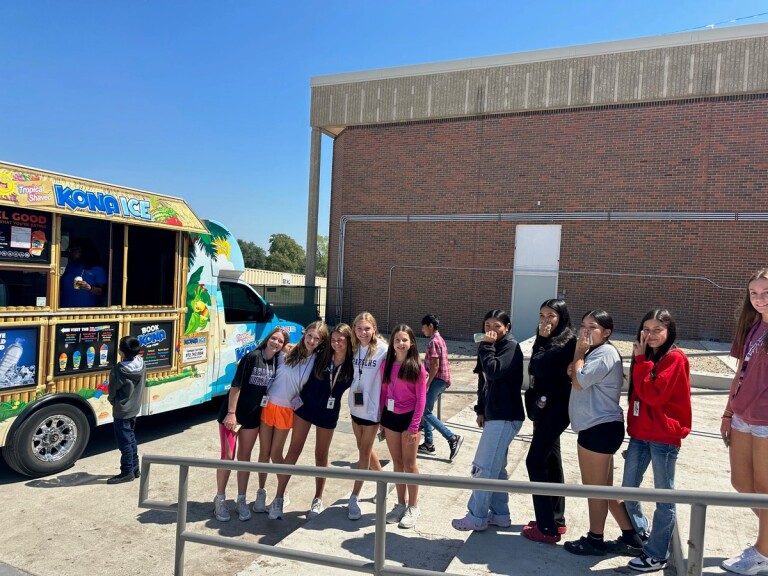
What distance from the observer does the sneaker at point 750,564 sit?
2984mm

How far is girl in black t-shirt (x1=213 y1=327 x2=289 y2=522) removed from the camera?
170 inches

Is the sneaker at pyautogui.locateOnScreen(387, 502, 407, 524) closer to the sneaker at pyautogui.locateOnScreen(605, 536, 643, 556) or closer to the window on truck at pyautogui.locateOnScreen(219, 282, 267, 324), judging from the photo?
the sneaker at pyautogui.locateOnScreen(605, 536, 643, 556)

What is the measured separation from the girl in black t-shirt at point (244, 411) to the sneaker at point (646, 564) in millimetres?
2895

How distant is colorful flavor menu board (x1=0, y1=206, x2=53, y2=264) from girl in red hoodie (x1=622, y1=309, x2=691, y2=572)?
5.25 m

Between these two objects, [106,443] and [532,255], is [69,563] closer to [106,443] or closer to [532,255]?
[106,443]

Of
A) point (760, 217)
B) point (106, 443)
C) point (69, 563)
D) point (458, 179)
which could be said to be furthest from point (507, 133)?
point (69, 563)

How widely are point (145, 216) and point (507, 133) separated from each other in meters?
13.1

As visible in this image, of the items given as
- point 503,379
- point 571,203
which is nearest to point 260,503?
point 503,379

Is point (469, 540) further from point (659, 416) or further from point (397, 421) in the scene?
point (659, 416)

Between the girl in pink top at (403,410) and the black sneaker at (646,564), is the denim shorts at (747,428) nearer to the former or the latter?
the black sneaker at (646,564)

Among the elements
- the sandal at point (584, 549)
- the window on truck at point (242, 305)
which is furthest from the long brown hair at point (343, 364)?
the window on truck at point (242, 305)

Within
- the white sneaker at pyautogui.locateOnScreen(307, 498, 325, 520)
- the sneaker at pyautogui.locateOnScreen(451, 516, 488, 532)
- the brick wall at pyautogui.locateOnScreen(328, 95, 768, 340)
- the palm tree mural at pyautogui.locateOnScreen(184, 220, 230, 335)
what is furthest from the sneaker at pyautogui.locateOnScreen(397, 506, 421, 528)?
the brick wall at pyautogui.locateOnScreen(328, 95, 768, 340)

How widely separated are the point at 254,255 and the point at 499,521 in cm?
7899

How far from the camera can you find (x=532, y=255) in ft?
52.4
